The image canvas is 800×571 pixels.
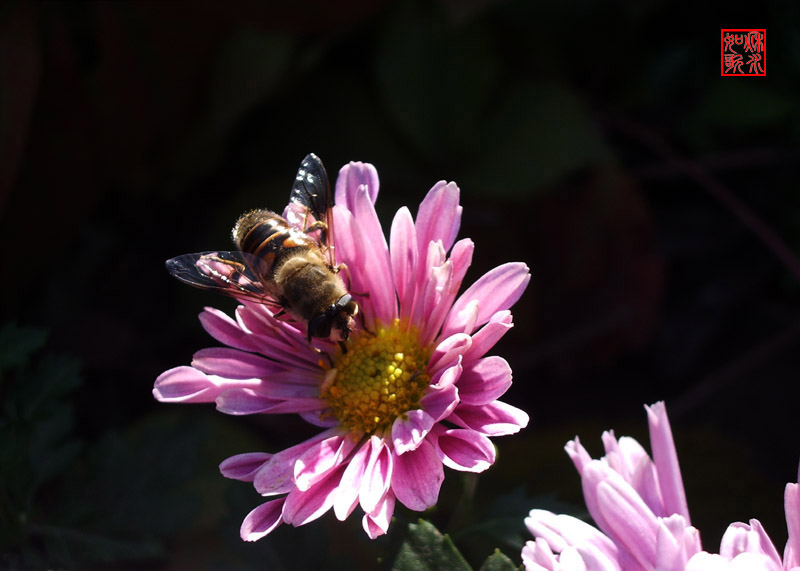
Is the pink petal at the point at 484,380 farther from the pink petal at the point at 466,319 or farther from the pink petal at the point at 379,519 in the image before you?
the pink petal at the point at 379,519

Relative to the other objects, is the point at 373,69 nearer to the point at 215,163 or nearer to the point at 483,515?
the point at 215,163

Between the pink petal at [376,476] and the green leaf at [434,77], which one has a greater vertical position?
the green leaf at [434,77]

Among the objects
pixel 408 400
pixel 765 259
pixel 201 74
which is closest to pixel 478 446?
pixel 408 400

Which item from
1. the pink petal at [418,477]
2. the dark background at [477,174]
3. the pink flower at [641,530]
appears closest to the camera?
the pink flower at [641,530]

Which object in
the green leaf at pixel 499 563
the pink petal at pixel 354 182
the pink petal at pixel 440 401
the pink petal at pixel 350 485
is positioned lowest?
the green leaf at pixel 499 563

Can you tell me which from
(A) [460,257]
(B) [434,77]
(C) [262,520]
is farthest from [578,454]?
(B) [434,77]

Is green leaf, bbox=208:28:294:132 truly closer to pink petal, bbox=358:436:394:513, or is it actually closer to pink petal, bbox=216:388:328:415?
pink petal, bbox=216:388:328:415

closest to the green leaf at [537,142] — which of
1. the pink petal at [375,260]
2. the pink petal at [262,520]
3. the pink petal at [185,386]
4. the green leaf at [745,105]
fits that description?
the green leaf at [745,105]

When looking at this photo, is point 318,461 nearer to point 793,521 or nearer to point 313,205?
point 313,205
